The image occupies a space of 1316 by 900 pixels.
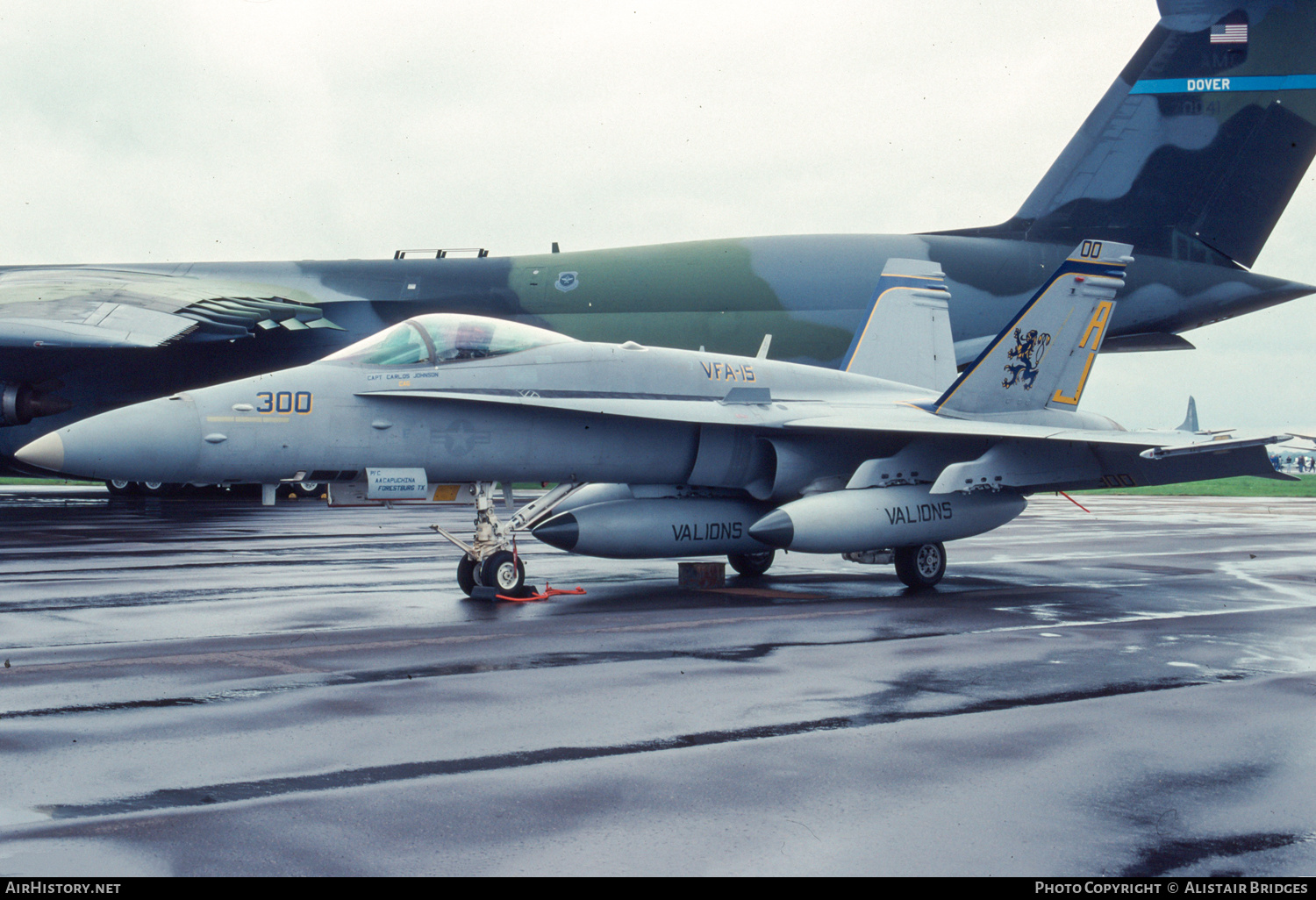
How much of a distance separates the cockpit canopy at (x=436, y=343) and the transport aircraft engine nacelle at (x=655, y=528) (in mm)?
1728

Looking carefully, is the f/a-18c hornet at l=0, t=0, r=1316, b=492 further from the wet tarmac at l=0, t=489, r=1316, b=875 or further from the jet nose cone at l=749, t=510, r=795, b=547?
the jet nose cone at l=749, t=510, r=795, b=547

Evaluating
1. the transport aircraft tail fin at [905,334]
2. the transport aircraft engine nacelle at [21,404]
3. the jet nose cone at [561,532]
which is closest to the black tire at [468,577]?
the jet nose cone at [561,532]

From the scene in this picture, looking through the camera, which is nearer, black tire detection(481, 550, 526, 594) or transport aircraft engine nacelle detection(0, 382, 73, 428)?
black tire detection(481, 550, 526, 594)

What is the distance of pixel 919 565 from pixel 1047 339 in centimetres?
320

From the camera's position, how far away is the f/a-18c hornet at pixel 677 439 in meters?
9.03

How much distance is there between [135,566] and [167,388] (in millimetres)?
10203

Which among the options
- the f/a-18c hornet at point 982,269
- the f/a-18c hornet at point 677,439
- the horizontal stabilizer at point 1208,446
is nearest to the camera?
the f/a-18c hornet at point 677,439

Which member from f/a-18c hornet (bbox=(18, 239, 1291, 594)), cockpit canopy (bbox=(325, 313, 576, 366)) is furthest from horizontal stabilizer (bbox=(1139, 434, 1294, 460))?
cockpit canopy (bbox=(325, 313, 576, 366))

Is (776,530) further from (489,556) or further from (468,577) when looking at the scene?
(468,577)

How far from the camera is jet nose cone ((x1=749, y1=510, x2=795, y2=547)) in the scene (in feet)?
32.6

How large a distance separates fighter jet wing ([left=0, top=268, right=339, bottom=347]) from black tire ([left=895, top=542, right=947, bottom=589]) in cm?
1184

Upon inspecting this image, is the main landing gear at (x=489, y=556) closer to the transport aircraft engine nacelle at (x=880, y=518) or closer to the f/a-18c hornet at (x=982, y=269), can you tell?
the transport aircraft engine nacelle at (x=880, y=518)

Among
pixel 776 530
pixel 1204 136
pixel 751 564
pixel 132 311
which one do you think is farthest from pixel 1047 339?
pixel 132 311
